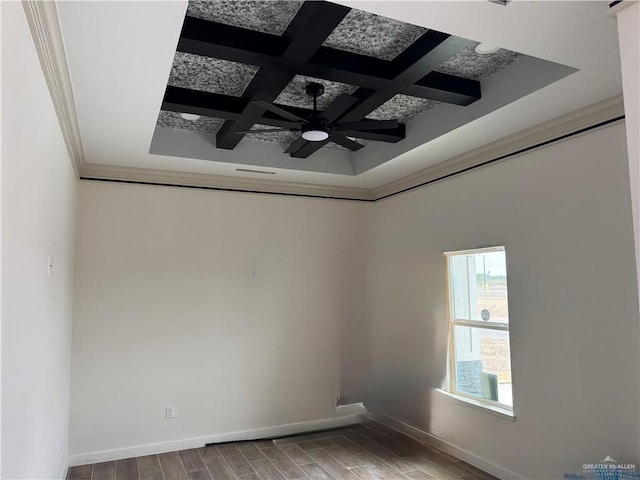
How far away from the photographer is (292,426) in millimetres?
4699

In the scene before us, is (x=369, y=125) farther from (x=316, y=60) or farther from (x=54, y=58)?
(x=54, y=58)

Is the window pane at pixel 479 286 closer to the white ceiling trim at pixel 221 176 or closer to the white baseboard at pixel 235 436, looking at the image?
the white ceiling trim at pixel 221 176

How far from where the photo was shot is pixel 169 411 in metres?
4.23

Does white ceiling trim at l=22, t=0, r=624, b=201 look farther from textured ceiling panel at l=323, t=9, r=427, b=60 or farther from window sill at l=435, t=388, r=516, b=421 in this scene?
window sill at l=435, t=388, r=516, b=421

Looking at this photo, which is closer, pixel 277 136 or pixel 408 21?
pixel 408 21

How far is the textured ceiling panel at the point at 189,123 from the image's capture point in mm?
3818

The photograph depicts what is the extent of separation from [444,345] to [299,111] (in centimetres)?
241

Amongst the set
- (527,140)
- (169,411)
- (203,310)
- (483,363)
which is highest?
(527,140)

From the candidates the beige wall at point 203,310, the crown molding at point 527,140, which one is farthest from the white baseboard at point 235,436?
the crown molding at point 527,140

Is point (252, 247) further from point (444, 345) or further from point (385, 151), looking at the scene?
point (444, 345)

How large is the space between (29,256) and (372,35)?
2.06m

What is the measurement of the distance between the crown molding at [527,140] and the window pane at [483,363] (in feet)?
4.57

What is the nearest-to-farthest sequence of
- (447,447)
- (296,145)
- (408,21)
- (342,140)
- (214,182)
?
(408,21), (342,140), (447,447), (296,145), (214,182)

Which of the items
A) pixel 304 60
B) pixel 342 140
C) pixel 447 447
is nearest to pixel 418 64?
pixel 304 60
